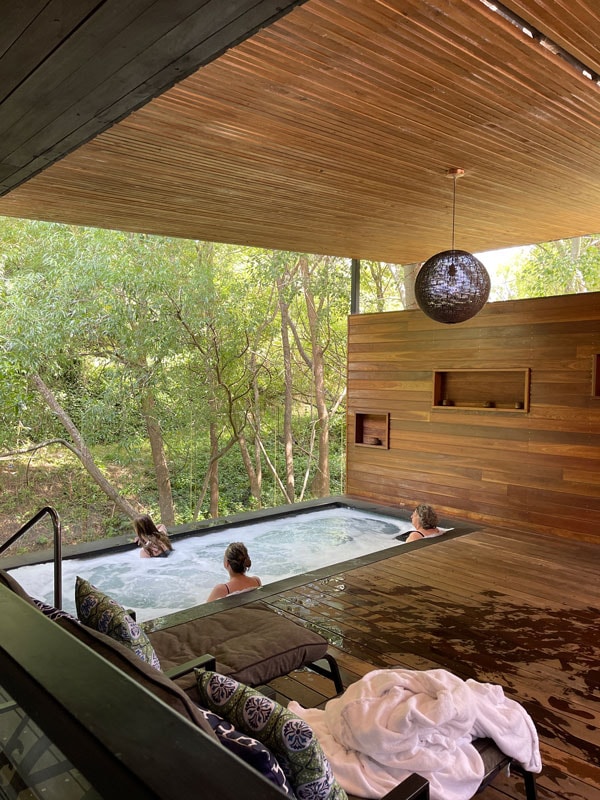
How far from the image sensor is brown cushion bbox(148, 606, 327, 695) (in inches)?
96.0

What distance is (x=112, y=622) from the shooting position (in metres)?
1.84

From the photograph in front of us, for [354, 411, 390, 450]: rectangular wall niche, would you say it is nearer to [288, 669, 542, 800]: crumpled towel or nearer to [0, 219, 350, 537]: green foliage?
[0, 219, 350, 537]: green foliage

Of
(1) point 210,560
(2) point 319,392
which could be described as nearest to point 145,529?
(1) point 210,560

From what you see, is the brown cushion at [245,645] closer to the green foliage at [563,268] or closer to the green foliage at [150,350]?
the green foliage at [150,350]

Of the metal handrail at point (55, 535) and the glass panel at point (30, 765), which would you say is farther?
the metal handrail at point (55, 535)

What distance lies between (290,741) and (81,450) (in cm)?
1020

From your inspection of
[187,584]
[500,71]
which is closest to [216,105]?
[500,71]

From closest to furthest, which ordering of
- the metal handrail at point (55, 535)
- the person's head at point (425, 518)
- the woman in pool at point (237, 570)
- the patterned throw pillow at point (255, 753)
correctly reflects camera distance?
the patterned throw pillow at point (255, 753)
the metal handrail at point (55, 535)
the woman in pool at point (237, 570)
the person's head at point (425, 518)

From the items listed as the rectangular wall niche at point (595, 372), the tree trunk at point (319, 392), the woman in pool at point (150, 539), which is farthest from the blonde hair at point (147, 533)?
the tree trunk at point (319, 392)

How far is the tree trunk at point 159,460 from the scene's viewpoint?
1094 centimetres

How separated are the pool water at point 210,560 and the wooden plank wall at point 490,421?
673 millimetres

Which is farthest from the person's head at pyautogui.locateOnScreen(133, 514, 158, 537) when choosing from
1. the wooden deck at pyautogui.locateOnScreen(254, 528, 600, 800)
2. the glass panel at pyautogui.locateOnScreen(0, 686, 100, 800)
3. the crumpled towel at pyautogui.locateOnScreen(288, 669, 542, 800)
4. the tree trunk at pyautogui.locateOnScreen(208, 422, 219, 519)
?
the tree trunk at pyautogui.locateOnScreen(208, 422, 219, 519)

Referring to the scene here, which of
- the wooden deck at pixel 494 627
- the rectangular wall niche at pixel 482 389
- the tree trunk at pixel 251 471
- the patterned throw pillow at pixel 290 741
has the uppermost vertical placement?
the rectangular wall niche at pixel 482 389

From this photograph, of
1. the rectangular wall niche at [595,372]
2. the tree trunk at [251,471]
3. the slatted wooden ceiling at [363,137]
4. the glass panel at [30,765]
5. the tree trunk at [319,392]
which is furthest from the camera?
the tree trunk at [319,392]
